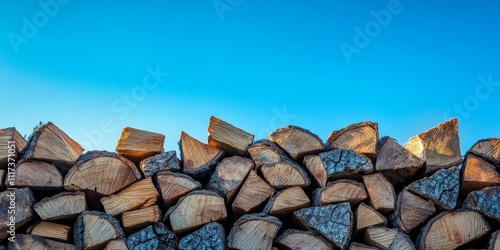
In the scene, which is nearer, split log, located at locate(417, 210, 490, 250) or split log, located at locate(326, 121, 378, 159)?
split log, located at locate(417, 210, 490, 250)

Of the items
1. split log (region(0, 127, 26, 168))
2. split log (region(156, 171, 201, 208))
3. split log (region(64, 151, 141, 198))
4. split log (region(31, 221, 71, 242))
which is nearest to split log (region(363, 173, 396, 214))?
split log (region(156, 171, 201, 208))

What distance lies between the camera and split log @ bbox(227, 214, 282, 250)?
2664 millimetres

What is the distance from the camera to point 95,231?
263cm

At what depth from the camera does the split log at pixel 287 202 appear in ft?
9.10

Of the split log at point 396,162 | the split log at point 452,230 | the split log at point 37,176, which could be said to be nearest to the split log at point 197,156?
the split log at point 37,176

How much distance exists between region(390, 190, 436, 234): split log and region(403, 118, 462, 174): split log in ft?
0.72

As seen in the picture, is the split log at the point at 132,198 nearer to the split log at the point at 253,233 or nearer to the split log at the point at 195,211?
the split log at the point at 195,211

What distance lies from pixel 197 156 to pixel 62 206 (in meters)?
0.85

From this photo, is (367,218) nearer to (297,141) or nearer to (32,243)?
(297,141)

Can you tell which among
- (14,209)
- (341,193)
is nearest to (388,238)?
(341,193)

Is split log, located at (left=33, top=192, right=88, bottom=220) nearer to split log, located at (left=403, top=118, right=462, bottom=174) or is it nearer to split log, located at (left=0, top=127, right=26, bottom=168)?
split log, located at (left=0, top=127, right=26, bottom=168)

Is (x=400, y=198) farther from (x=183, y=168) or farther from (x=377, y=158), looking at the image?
→ (x=183, y=168)

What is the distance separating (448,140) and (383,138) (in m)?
0.44

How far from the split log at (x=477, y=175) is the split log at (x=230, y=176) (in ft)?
4.60
